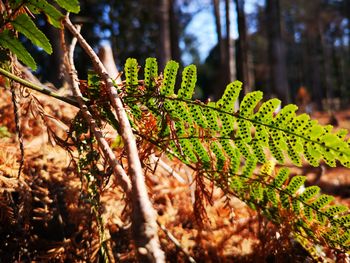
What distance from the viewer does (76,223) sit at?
147 centimetres

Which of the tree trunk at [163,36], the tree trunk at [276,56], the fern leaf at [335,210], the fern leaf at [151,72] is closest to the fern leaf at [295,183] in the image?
the fern leaf at [335,210]

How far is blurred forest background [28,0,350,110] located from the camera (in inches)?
386

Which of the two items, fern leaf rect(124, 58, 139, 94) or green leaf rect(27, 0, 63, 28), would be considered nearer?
green leaf rect(27, 0, 63, 28)

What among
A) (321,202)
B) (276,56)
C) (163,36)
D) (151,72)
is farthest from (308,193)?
(276,56)

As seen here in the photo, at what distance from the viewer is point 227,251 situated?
147cm

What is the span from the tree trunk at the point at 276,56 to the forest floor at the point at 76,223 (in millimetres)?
8492

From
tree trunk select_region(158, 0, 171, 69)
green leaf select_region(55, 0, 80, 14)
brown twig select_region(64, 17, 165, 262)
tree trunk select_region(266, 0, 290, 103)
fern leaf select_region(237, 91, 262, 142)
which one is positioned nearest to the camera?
brown twig select_region(64, 17, 165, 262)

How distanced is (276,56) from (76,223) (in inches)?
378

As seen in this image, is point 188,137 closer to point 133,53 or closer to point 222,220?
point 222,220

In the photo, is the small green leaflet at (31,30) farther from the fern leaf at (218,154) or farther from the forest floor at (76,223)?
the fern leaf at (218,154)

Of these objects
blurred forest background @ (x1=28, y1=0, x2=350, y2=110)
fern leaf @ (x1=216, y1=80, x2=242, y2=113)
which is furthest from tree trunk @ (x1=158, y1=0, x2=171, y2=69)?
fern leaf @ (x1=216, y1=80, x2=242, y2=113)

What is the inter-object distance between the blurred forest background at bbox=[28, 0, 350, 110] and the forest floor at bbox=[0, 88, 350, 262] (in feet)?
2.55

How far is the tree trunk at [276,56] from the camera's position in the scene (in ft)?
31.5

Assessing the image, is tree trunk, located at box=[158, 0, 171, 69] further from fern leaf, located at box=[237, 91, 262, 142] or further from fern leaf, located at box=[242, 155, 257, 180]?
fern leaf, located at box=[237, 91, 262, 142]
